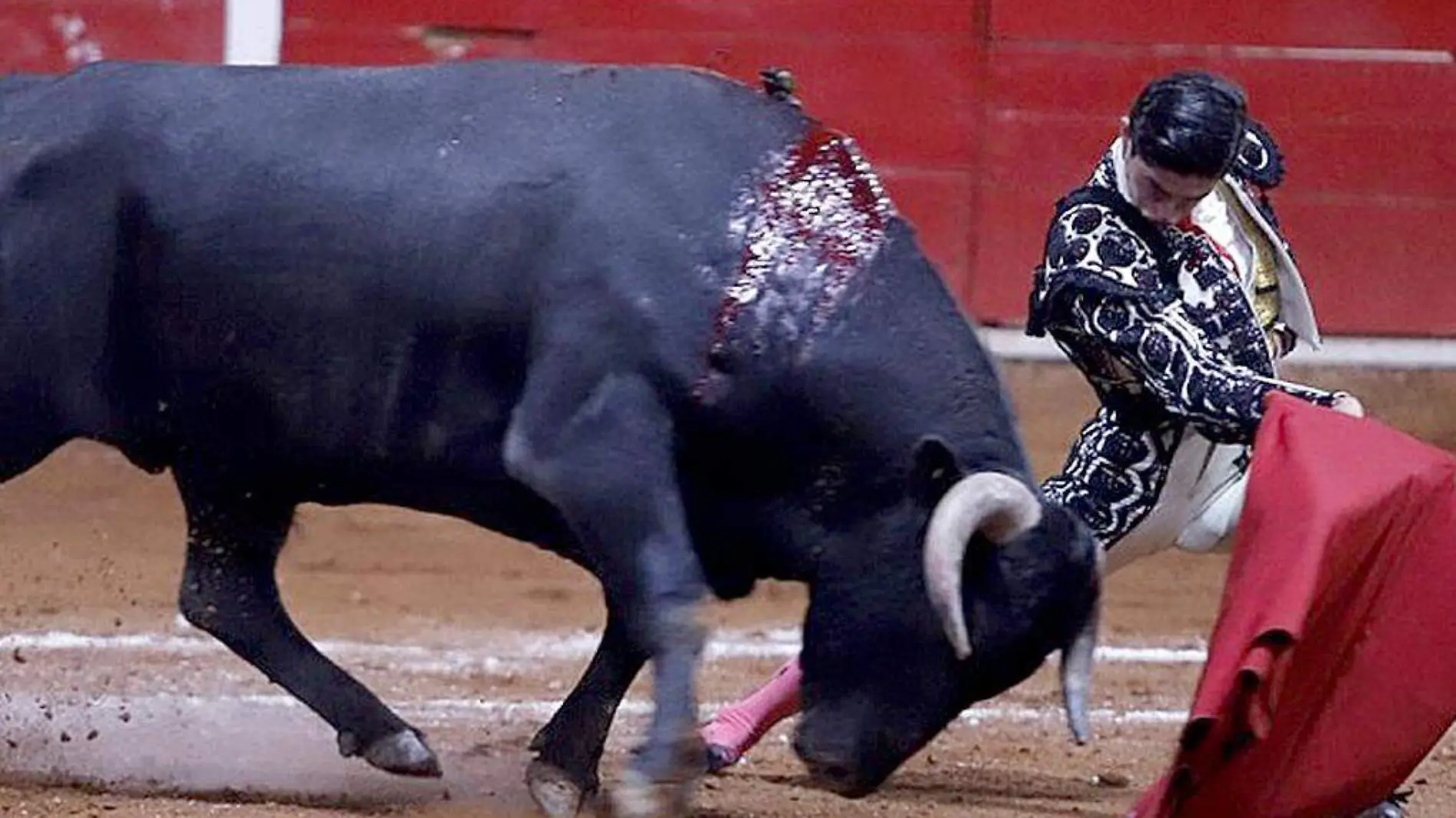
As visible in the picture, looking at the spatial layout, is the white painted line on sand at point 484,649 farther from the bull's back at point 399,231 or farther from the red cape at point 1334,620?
the red cape at point 1334,620

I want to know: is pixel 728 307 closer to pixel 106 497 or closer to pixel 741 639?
pixel 741 639

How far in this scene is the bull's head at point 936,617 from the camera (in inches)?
164

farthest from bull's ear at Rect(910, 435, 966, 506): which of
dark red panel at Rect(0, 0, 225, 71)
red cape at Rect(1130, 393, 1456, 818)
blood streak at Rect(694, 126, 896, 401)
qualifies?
dark red panel at Rect(0, 0, 225, 71)

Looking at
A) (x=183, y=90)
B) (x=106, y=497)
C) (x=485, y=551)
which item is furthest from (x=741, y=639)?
(x=183, y=90)

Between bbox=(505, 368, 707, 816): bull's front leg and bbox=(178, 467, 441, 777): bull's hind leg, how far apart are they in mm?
662

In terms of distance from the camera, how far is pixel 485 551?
7188 millimetres

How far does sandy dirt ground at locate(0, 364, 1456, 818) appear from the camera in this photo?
16.4ft

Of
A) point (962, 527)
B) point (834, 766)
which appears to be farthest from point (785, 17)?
point (962, 527)

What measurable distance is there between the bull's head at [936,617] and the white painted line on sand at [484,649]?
181 cm

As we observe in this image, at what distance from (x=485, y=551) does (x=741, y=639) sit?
0.86 metres

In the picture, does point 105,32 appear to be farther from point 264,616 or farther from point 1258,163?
point 1258,163

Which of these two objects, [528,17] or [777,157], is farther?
[528,17]

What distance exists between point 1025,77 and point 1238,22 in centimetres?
52

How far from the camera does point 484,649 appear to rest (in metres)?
6.38
